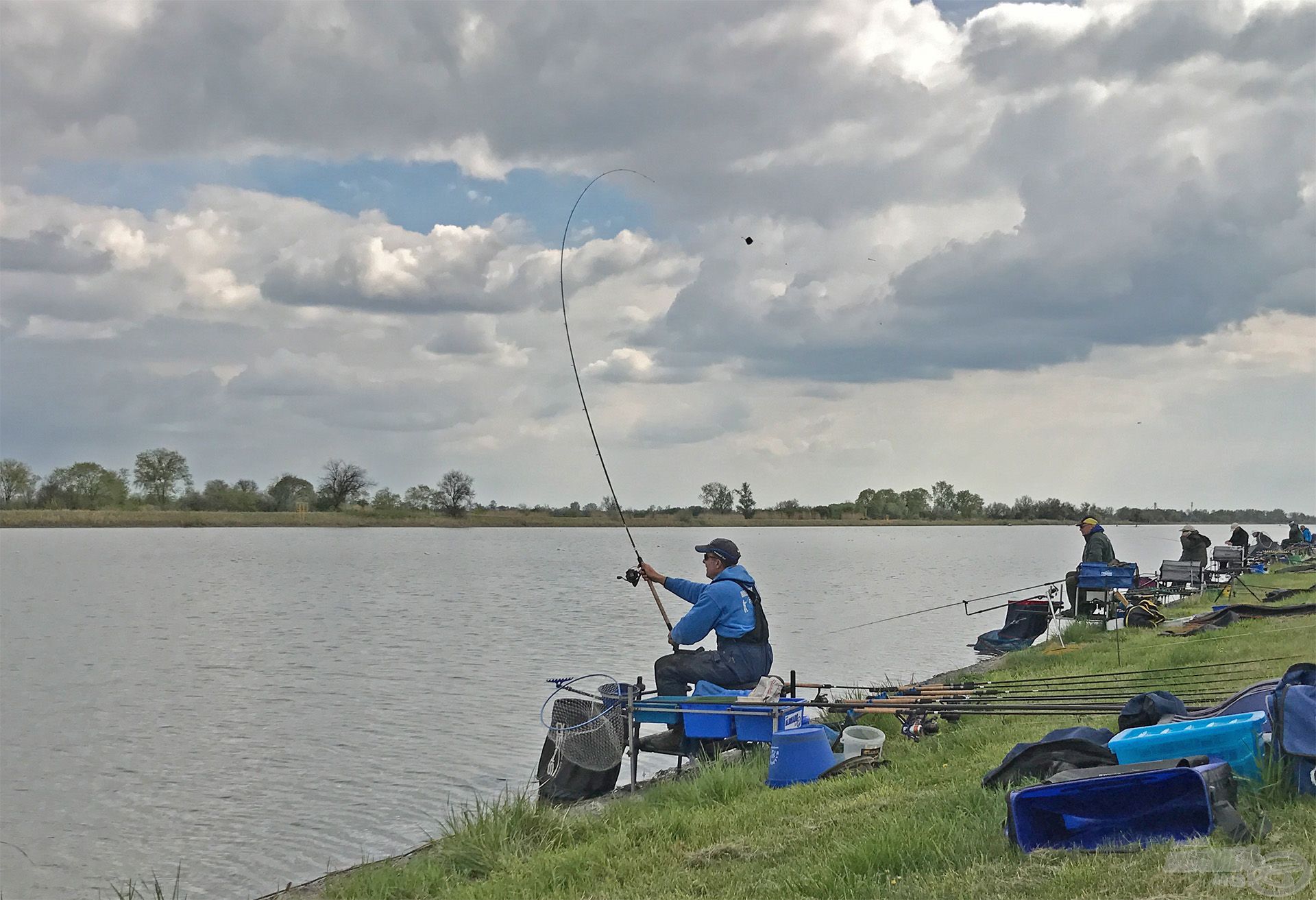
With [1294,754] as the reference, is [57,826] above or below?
below

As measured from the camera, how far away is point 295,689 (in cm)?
1655

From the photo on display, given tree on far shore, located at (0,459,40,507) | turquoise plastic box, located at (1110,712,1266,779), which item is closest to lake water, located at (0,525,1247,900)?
turquoise plastic box, located at (1110,712,1266,779)

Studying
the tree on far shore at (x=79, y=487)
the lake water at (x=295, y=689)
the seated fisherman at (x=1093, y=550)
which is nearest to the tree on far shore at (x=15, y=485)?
the tree on far shore at (x=79, y=487)

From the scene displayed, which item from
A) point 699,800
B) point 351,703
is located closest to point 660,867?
point 699,800

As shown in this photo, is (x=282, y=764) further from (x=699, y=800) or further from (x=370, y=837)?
(x=699, y=800)

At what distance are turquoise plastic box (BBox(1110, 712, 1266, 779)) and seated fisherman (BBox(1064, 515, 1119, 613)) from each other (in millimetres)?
12899

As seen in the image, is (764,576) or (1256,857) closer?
(1256,857)

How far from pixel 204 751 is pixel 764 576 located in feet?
108

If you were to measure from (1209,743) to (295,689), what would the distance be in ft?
46.3

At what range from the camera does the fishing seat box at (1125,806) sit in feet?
14.3

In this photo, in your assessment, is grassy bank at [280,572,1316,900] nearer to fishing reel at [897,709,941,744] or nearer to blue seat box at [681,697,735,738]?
fishing reel at [897,709,941,744]

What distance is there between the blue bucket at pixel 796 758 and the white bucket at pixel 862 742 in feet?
0.82

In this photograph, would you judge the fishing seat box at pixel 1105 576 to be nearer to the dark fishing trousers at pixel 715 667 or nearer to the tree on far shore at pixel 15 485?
the dark fishing trousers at pixel 715 667

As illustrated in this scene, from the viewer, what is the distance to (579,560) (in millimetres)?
60531
